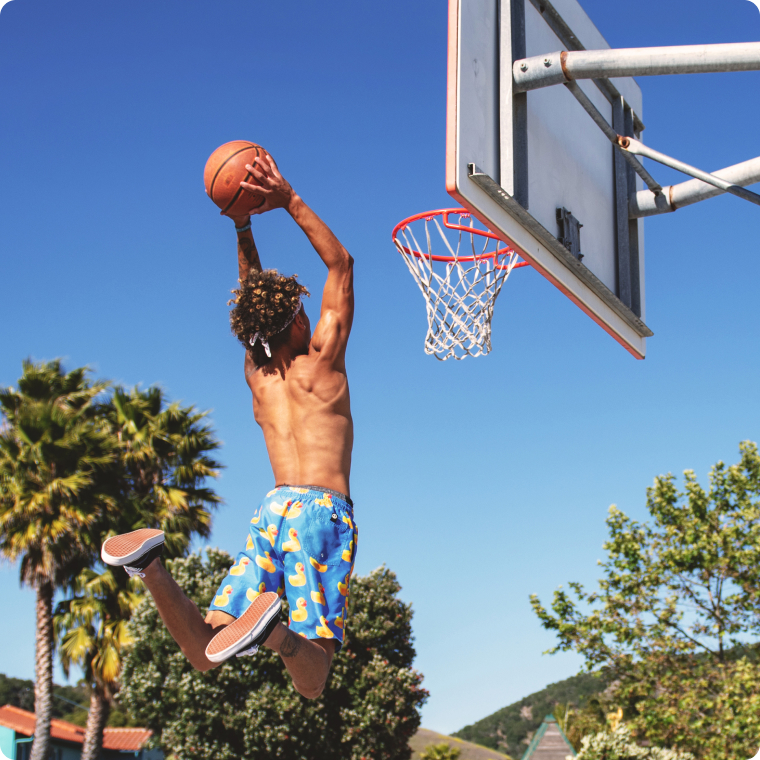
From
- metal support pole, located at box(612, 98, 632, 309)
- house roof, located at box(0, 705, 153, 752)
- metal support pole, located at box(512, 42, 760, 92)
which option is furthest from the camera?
house roof, located at box(0, 705, 153, 752)

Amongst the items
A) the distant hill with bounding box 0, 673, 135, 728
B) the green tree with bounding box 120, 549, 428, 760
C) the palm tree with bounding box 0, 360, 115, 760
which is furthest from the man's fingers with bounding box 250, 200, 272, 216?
the distant hill with bounding box 0, 673, 135, 728

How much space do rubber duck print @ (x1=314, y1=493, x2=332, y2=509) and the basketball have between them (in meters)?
1.76

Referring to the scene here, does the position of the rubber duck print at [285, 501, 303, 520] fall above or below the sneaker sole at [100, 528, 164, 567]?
above

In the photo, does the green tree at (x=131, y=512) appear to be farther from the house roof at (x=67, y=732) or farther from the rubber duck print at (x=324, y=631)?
the rubber duck print at (x=324, y=631)

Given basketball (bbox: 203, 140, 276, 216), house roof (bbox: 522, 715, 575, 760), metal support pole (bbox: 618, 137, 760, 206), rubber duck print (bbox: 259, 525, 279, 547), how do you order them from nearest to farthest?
1. metal support pole (bbox: 618, 137, 760, 206)
2. rubber duck print (bbox: 259, 525, 279, 547)
3. basketball (bbox: 203, 140, 276, 216)
4. house roof (bbox: 522, 715, 575, 760)

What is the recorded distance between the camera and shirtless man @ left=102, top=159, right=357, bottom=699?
4941 mm

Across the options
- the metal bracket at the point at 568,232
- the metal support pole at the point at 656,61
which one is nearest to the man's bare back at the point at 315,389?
the metal bracket at the point at 568,232

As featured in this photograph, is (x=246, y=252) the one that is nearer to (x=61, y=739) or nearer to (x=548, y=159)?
(x=548, y=159)

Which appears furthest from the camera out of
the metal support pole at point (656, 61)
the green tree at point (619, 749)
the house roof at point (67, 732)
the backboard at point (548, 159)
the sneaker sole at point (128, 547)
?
the house roof at point (67, 732)

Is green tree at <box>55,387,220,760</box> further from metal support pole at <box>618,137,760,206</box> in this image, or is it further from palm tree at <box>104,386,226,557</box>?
metal support pole at <box>618,137,760,206</box>

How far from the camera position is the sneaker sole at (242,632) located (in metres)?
4.26

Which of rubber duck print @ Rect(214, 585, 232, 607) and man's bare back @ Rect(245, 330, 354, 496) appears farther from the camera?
man's bare back @ Rect(245, 330, 354, 496)

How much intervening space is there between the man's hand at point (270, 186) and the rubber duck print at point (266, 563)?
6.60ft

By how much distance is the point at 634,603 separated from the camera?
20.7 metres
